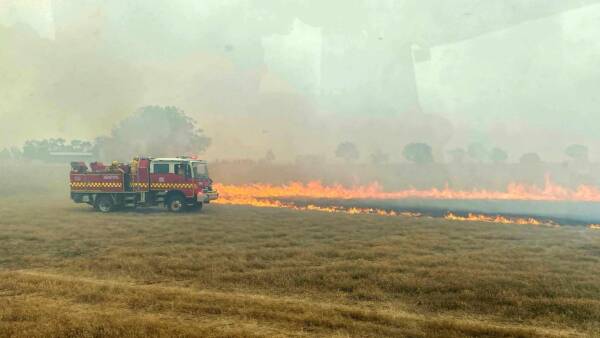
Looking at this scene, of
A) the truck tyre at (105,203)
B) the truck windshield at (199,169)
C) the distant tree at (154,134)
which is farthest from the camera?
the distant tree at (154,134)

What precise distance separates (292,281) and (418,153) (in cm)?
7928

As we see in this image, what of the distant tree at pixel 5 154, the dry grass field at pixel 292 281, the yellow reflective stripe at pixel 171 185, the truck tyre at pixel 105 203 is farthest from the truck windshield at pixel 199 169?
the distant tree at pixel 5 154

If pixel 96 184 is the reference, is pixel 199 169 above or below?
above

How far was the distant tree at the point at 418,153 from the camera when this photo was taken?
279 feet

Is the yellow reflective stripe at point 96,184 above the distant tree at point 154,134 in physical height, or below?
below

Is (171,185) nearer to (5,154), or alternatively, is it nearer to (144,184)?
(144,184)

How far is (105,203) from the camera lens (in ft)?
86.0

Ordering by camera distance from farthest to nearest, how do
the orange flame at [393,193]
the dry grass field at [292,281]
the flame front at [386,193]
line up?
the orange flame at [393,193] < the flame front at [386,193] < the dry grass field at [292,281]

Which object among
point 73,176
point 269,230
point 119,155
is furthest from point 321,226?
point 119,155

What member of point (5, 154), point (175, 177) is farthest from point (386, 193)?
point (5, 154)

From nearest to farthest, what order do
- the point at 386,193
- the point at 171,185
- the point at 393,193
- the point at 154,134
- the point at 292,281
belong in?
1. the point at 292,281
2. the point at 171,185
3. the point at 386,193
4. the point at 393,193
5. the point at 154,134

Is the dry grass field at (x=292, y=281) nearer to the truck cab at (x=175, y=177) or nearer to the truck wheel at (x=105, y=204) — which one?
the truck wheel at (x=105, y=204)

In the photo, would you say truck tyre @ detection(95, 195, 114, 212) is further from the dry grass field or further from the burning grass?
the burning grass

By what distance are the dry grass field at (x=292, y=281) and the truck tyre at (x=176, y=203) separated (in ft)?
17.1
